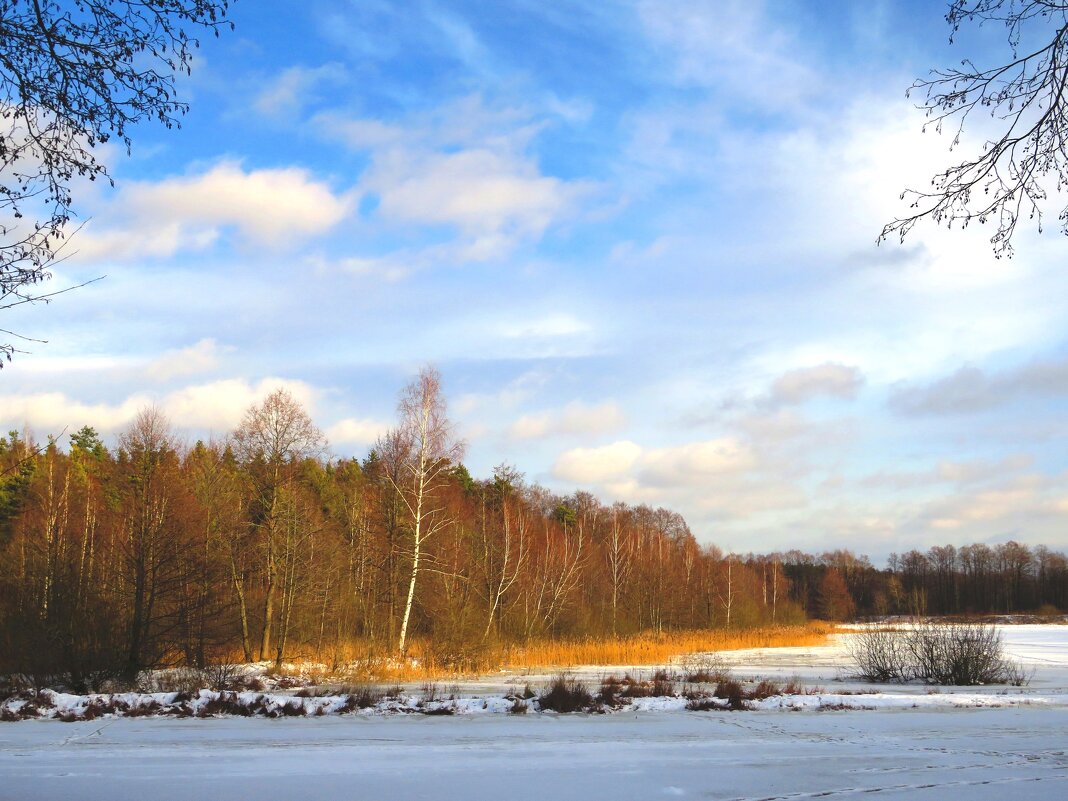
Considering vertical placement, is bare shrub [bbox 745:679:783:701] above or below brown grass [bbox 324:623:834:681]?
above

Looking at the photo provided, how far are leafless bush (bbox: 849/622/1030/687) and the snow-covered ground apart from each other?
212 inches

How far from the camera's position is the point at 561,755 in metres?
10.6

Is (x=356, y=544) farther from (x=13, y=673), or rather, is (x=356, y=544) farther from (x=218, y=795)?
(x=218, y=795)

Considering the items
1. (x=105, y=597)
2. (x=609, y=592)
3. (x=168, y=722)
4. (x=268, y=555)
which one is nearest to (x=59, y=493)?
(x=268, y=555)

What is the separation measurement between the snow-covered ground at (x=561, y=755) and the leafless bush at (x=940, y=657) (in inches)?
212

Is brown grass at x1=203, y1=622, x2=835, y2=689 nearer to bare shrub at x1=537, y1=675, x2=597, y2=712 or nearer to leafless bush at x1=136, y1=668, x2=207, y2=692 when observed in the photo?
leafless bush at x1=136, y1=668, x2=207, y2=692

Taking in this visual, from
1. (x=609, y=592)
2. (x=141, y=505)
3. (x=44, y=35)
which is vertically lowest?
(x=609, y=592)

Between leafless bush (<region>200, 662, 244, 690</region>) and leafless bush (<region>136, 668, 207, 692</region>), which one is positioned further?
leafless bush (<region>200, 662, 244, 690</region>)

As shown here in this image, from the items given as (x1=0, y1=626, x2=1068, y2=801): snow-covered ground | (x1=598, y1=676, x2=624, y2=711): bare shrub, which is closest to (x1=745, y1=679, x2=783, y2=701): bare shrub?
(x1=0, y1=626, x2=1068, y2=801): snow-covered ground

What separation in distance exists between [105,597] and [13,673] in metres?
2.65

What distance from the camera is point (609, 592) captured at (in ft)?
195

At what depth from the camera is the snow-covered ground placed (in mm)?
8266

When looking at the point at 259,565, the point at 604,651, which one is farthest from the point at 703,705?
the point at 259,565

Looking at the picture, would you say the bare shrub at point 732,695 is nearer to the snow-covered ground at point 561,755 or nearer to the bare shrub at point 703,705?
the bare shrub at point 703,705
